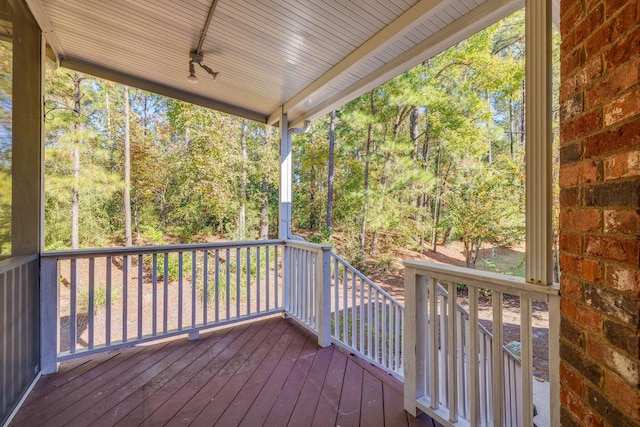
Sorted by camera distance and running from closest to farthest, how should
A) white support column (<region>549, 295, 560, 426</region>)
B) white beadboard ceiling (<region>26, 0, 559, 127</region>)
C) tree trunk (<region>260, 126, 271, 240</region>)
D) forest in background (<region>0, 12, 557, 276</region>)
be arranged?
white support column (<region>549, 295, 560, 426</region>) < white beadboard ceiling (<region>26, 0, 559, 127</region>) < forest in background (<region>0, 12, 557, 276</region>) < tree trunk (<region>260, 126, 271, 240</region>)

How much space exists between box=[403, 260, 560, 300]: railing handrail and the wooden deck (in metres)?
0.91

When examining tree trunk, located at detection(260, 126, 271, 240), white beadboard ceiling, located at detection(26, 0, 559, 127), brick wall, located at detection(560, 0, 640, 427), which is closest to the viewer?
brick wall, located at detection(560, 0, 640, 427)

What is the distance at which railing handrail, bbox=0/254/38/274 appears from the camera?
164cm

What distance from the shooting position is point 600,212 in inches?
31.0

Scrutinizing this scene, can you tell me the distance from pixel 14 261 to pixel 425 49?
306cm

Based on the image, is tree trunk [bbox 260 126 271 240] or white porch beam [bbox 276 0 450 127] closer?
white porch beam [bbox 276 0 450 127]

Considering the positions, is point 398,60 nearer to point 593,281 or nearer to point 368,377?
point 593,281

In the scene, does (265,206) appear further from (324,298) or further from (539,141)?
(539,141)

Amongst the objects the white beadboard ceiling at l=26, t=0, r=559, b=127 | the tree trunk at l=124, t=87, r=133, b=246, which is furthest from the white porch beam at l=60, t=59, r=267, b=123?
the tree trunk at l=124, t=87, r=133, b=246

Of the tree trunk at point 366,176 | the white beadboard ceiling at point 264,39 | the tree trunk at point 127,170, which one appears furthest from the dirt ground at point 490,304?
the tree trunk at point 127,170

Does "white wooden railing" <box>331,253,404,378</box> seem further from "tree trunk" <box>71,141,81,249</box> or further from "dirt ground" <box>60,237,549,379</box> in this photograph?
"tree trunk" <box>71,141,81,249</box>

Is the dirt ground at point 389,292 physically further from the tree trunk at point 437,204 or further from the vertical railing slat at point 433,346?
the vertical railing slat at point 433,346

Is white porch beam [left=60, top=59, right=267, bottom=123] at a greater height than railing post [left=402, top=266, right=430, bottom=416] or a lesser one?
greater

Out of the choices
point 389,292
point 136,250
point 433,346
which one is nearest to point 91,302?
point 136,250
